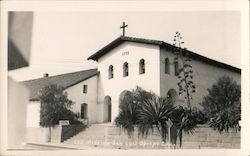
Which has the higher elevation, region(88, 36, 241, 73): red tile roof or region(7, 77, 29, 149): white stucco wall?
region(88, 36, 241, 73): red tile roof

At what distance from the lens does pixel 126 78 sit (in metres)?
4.93

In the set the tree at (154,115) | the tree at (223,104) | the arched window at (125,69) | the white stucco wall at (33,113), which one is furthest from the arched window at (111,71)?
the tree at (223,104)

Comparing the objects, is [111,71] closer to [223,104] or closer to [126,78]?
[126,78]

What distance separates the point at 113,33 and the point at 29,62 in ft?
2.61

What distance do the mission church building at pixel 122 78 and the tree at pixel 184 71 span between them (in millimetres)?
34

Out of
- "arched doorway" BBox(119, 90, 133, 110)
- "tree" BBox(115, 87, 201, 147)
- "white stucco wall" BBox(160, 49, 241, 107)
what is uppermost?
"white stucco wall" BBox(160, 49, 241, 107)

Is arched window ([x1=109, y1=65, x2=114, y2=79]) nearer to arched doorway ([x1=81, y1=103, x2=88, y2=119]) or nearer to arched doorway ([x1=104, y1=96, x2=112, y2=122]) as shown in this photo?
arched doorway ([x1=104, y1=96, x2=112, y2=122])

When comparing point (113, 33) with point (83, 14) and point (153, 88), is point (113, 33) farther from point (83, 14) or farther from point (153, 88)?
point (153, 88)

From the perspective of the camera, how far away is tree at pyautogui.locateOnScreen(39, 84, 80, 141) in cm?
485

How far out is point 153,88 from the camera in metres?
4.85

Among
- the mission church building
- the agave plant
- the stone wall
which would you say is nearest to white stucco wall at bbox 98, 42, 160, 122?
the mission church building

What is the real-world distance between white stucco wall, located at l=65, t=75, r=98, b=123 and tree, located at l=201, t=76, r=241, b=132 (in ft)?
3.22

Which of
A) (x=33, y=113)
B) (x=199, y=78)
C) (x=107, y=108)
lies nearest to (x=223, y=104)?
(x=199, y=78)

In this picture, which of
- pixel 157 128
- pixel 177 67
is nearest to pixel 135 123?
pixel 157 128
